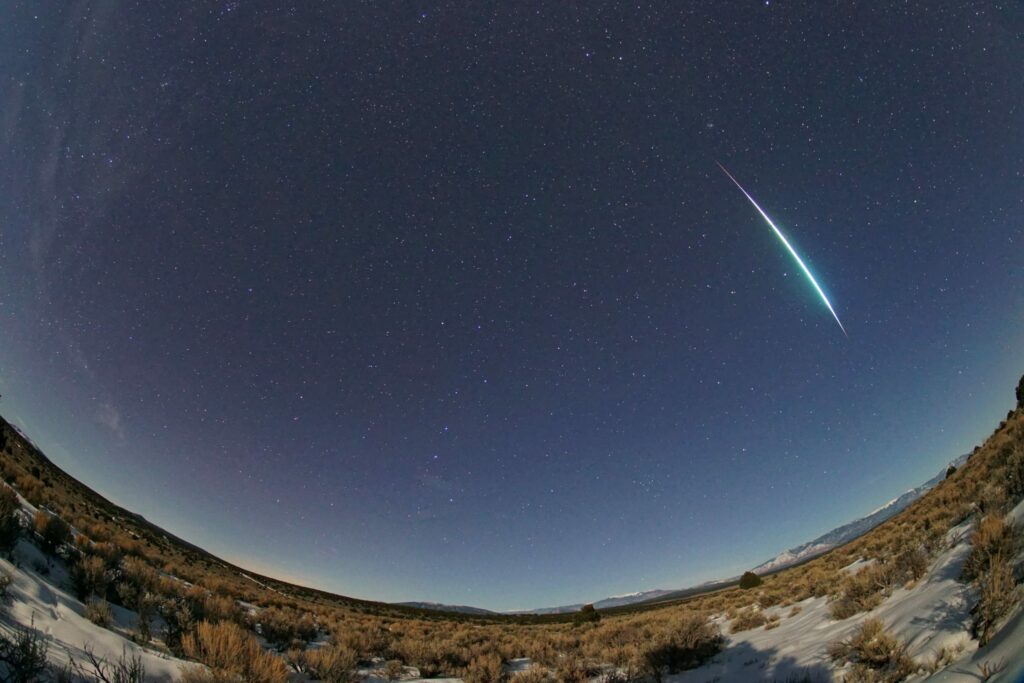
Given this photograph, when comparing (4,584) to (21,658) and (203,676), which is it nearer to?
(21,658)

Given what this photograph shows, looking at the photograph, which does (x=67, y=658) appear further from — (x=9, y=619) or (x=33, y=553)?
(x=33, y=553)

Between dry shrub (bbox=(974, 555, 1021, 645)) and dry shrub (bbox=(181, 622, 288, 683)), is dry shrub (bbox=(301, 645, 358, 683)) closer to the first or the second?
dry shrub (bbox=(181, 622, 288, 683))

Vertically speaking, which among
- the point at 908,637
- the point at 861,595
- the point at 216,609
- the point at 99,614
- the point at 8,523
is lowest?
the point at 216,609

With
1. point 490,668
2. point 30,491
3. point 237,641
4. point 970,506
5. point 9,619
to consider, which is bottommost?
point 490,668

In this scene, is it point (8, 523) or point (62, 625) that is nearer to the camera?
point (62, 625)

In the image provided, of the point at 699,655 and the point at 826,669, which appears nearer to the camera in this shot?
the point at 826,669

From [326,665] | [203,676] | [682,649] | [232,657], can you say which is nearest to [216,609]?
[326,665]

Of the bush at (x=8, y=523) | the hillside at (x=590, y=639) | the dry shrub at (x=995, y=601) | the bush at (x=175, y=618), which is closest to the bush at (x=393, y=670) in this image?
the hillside at (x=590, y=639)

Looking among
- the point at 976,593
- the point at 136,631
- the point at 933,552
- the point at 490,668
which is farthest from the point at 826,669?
the point at 136,631
